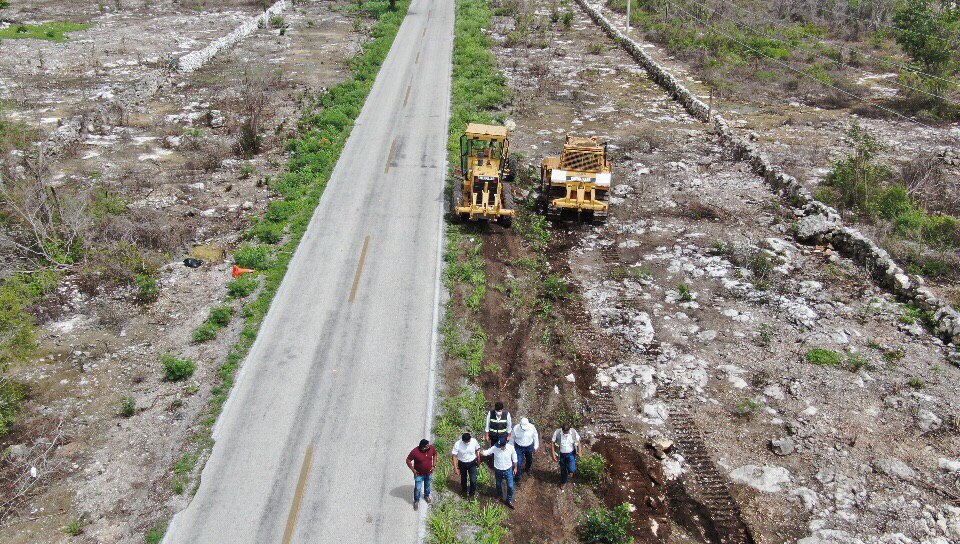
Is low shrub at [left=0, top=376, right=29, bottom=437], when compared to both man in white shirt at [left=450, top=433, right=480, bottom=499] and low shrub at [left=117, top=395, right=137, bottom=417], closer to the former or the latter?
low shrub at [left=117, top=395, right=137, bottom=417]

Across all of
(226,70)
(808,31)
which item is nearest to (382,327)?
(226,70)

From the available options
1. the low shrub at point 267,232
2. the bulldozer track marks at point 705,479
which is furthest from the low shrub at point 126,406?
the bulldozer track marks at point 705,479

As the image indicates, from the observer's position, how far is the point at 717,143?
2552cm

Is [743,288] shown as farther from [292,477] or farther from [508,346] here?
[292,477]

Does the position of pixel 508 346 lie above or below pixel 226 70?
below

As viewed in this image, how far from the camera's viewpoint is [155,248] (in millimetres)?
18141

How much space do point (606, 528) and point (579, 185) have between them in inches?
468

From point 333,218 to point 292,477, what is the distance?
10408 millimetres

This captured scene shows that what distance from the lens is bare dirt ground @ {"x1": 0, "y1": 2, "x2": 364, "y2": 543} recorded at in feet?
36.0

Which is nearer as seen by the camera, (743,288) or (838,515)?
(838,515)

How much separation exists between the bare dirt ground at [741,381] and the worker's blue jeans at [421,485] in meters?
1.65

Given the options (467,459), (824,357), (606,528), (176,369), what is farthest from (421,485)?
(824,357)

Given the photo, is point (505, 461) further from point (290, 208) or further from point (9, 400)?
point (290, 208)


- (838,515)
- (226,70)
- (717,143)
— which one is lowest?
(838,515)
